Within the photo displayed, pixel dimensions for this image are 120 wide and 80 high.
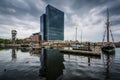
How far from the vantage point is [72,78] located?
51.1 feet

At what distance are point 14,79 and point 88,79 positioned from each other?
409 inches

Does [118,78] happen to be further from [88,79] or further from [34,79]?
[34,79]

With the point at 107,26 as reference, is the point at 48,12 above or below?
above

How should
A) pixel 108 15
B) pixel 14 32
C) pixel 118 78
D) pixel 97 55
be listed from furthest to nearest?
pixel 14 32 → pixel 108 15 → pixel 97 55 → pixel 118 78

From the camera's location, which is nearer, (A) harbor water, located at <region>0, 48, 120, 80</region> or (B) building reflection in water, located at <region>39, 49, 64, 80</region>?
(A) harbor water, located at <region>0, 48, 120, 80</region>

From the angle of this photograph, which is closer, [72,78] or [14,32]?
[72,78]

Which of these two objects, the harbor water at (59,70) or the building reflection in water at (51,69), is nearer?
the harbor water at (59,70)

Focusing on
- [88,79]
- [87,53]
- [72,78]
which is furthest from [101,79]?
[87,53]

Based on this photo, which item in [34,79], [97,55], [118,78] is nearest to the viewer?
[34,79]

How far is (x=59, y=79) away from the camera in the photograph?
50.1ft

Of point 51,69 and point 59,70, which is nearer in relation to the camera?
point 59,70

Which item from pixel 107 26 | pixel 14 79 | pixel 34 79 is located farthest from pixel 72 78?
pixel 107 26

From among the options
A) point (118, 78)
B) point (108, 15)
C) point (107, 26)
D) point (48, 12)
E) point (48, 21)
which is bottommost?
point (118, 78)

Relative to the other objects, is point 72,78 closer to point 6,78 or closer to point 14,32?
point 6,78
